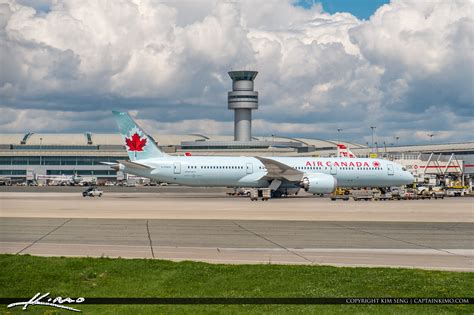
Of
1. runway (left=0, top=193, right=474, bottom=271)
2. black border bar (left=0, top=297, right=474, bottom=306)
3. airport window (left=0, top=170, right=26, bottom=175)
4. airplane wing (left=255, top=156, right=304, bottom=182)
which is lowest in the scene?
black border bar (left=0, top=297, right=474, bottom=306)

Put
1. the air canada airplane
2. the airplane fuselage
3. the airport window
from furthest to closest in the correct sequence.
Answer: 1. the airport window
2. the airplane fuselage
3. the air canada airplane

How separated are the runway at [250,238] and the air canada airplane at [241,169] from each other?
25.3 m

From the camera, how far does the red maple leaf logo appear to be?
222ft

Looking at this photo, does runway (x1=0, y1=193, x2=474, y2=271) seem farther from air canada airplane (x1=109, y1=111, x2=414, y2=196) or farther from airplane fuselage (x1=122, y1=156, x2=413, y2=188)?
airplane fuselage (x1=122, y1=156, x2=413, y2=188)

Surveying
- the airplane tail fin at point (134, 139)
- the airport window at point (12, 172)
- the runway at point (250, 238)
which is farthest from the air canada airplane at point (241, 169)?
the airport window at point (12, 172)

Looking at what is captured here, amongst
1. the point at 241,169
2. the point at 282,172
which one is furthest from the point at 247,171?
the point at 282,172

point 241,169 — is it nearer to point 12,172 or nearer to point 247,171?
point 247,171

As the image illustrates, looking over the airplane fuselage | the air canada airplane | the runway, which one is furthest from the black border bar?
the airplane fuselage

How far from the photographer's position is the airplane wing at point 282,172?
227 feet

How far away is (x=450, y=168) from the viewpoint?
112 meters

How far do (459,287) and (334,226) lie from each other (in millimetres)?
18274

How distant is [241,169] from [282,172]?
4.41 metres

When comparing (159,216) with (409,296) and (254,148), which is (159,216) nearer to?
(409,296)

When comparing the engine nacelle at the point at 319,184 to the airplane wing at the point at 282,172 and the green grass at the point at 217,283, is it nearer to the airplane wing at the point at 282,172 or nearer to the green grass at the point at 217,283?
the airplane wing at the point at 282,172
